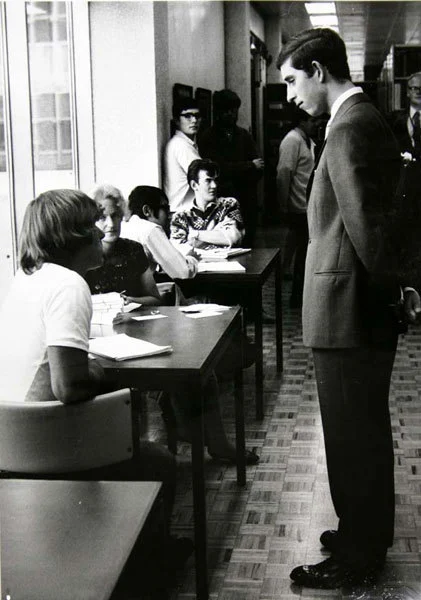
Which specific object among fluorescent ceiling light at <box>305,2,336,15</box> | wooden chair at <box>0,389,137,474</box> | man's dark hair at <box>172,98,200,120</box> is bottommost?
wooden chair at <box>0,389,137,474</box>

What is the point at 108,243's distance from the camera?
3256 millimetres

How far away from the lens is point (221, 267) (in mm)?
3914

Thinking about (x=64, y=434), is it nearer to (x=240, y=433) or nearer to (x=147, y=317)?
(x=147, y=317)

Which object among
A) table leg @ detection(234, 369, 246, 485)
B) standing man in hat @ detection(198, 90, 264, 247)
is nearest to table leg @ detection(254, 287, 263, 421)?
table leg @ detection(234, 369, 246, 485)

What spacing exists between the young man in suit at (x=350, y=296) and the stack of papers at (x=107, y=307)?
83cm

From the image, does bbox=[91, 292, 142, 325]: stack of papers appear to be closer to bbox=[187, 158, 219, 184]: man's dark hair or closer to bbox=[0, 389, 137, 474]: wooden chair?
bbox=[0, 389, 137, 474]: wooden chair

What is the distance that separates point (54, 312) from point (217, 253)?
2.43 metres

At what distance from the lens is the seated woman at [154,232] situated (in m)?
3.62

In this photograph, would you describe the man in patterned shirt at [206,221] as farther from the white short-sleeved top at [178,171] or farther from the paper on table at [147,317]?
the paper on table at [147,317]

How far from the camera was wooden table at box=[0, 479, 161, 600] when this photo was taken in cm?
109

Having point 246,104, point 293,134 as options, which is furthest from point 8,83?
point 246,104

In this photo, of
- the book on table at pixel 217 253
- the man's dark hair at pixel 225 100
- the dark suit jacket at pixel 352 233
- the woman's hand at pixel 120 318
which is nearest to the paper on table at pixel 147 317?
the woman's hand at pixel 120 318

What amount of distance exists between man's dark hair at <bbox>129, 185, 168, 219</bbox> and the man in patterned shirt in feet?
2.38

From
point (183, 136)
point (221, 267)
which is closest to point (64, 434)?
point (221, 267)
